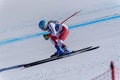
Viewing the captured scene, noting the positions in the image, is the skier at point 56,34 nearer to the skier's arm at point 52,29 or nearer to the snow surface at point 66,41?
the skier's arm at point 52,29

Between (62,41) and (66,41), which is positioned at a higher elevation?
(62,41)

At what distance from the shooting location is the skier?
5957mm

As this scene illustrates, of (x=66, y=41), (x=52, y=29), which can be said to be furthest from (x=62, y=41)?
(x=66, y=41)

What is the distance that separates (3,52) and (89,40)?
56.3 inches

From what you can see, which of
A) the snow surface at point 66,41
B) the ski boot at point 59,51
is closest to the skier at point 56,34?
the ski boot at point 59,51

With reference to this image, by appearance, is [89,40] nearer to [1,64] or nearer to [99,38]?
[99,38]

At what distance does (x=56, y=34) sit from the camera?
6.07 metres

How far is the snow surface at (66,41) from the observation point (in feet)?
18.8

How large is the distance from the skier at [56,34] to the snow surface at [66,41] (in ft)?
0.53

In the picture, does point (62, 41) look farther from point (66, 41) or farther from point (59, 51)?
point (66, 41)

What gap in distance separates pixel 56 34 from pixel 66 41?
1.06 metres

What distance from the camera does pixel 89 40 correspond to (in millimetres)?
7074

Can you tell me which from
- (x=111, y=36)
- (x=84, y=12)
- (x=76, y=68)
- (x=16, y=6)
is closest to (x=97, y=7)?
(x=84, y=12)

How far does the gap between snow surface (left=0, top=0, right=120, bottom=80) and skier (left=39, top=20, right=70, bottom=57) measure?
0.16m
